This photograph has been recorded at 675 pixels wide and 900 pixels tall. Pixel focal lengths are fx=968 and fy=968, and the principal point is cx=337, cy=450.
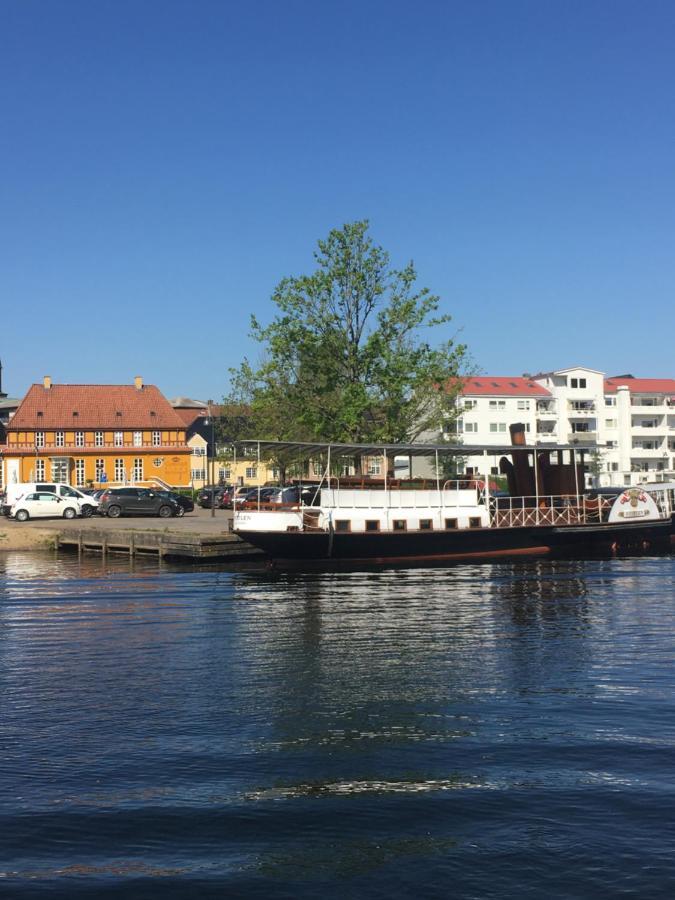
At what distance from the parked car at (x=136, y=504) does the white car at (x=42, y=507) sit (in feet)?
5.15

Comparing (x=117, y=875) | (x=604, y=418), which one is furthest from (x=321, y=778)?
(x=604, y=418)

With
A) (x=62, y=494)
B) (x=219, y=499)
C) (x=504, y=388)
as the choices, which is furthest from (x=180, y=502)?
(x=504, y=388)

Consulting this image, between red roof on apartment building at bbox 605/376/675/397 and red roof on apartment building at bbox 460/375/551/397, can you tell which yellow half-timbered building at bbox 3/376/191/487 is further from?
red roof on apartment building at bbox 605/376/675/397

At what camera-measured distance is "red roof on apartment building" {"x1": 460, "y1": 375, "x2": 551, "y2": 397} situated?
108812mm

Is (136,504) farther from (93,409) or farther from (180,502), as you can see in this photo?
(93,409)

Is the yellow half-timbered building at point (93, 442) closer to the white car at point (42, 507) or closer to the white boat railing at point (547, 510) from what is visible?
the white car at point (42, 507)

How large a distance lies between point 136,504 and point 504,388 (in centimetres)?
6565

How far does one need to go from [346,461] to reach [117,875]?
3972 centimetres

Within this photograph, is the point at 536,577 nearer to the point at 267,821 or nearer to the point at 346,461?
the point at 346,461

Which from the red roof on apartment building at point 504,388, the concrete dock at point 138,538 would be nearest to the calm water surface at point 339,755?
the concrete dock at point 138,538

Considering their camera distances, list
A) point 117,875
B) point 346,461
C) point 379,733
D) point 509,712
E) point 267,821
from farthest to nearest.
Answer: point 346,461 < point 509,712 < point 379,733 < point 267,821 < point 117,875

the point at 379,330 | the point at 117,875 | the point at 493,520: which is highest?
the point at 379,330

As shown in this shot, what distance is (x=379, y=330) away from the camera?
4897 centimetres

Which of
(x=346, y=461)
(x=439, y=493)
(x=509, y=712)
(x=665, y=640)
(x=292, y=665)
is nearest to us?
(x=509, y=712)
